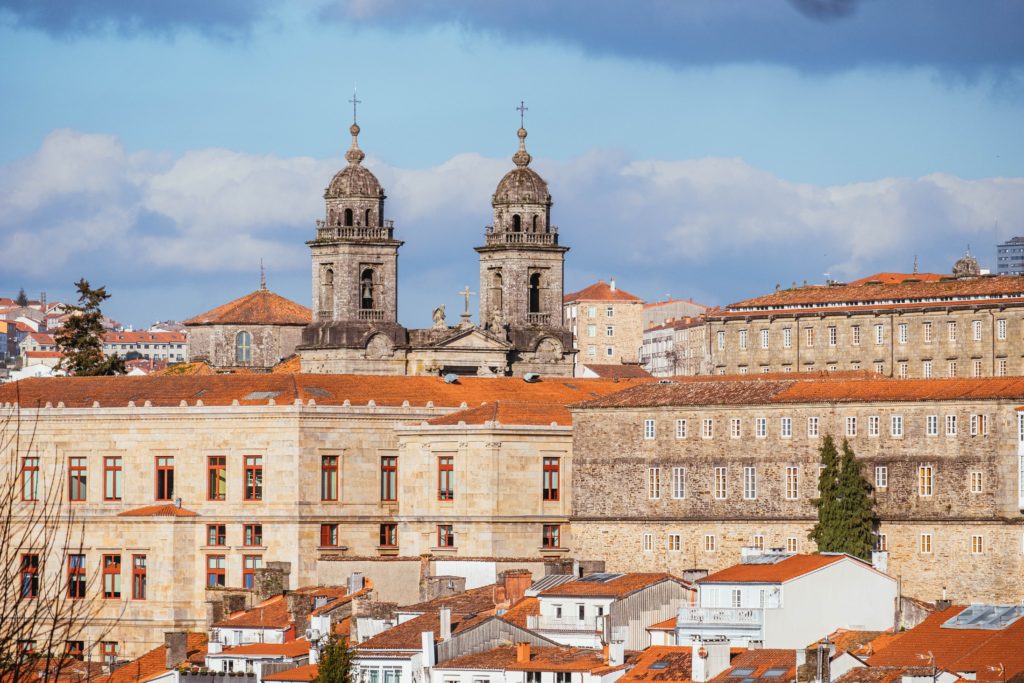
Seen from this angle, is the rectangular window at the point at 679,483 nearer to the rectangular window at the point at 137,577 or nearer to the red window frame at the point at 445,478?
the red window frame at the point at 445,478

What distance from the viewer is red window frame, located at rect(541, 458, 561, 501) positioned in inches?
3467

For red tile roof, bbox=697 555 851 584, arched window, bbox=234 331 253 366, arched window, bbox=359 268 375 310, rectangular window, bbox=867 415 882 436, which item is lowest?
red tile roof, bbox=697 555 851 584

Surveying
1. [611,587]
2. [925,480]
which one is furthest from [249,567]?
[925,480]

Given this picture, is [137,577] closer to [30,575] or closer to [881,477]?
[30,575]

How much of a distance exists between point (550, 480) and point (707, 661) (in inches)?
1196

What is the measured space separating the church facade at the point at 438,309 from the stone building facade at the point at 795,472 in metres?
26.8

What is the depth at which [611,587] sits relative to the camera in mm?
70750

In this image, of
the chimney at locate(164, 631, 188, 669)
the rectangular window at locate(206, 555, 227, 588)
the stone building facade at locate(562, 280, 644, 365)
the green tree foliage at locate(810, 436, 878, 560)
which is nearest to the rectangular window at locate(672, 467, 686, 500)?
the green tree foliage at locate(810, 436, 878, 560)

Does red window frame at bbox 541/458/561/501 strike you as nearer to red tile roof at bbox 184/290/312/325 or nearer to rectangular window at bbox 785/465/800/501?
rectangular window at bbox 785/465/800/501

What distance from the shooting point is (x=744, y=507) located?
267 feet

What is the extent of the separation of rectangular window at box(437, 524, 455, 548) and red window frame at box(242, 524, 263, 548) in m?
6.37

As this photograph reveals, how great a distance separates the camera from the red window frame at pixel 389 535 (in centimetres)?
9031

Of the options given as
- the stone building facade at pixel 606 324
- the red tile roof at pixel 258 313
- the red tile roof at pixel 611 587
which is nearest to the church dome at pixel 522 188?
the red tile roof at pixel 258 313

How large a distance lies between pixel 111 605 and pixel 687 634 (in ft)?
94.6
